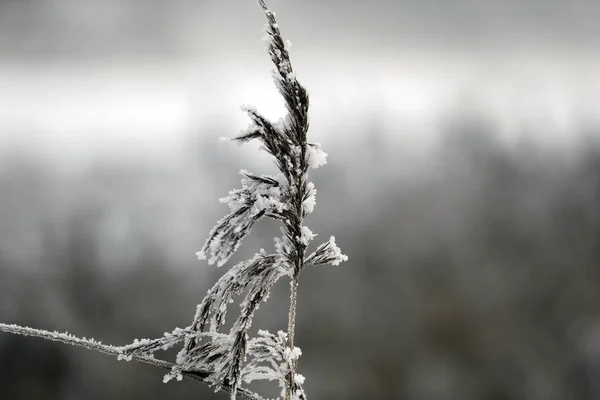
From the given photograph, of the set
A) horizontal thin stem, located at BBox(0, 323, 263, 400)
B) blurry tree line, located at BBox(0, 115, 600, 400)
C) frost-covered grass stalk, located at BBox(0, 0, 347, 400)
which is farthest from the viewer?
blurry tree line, located at BBox(0, 115, 600, 400)

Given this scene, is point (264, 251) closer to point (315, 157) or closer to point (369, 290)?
point (315, 157)

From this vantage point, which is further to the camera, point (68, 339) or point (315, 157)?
point (315, 157)

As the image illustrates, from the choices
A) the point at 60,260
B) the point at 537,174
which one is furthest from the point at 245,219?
the point at 537,174

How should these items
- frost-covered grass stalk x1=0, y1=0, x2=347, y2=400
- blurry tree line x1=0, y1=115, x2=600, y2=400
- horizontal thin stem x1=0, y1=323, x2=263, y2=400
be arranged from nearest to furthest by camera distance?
horizontal thin stem x1=0, y1=323, x2=263, y2=400 < frost-covered grass stalk x1=0, y1=0, x2=347, y2=400 < blurry tree line x1=0, y1=115, x2=600, y2=400

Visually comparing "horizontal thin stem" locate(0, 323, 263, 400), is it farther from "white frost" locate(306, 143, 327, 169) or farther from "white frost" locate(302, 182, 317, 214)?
"white frost" locate(306, 143, 327, 169)

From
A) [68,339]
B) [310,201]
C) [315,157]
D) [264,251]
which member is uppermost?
[315,157]

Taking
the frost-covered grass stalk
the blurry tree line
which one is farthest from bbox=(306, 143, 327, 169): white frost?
the blurry tree line

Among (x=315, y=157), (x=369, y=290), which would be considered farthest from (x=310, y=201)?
(x=369, y=290)

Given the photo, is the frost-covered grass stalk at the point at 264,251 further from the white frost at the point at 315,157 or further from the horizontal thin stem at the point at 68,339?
the horizontal thin stem at the point at 68,339

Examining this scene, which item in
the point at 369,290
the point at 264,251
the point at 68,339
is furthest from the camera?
the point at 369,290
